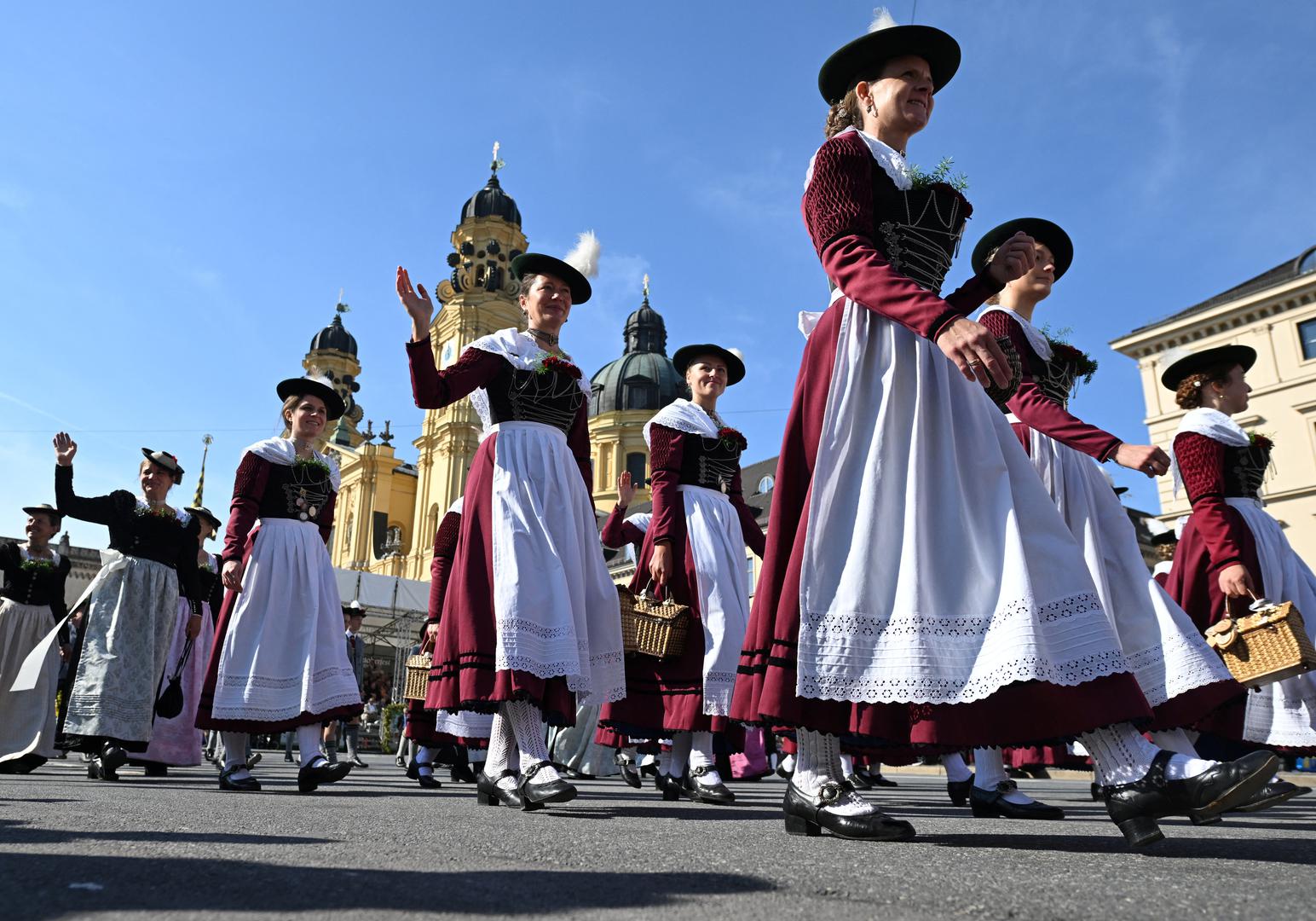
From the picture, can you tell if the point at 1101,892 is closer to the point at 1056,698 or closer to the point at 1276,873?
the point at 1276,873

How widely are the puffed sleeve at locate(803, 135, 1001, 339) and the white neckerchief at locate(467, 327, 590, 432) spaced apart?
1.81m

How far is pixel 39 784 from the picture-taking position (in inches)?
213

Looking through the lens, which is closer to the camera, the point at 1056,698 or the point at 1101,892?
the point at 1101,892

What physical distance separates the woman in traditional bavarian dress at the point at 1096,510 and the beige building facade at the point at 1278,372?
108 feet

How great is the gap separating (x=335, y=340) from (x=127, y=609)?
78.7m

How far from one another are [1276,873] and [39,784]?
5653mm

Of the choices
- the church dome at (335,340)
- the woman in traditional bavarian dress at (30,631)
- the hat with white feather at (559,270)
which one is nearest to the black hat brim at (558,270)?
the hat with white feather at (559,270)

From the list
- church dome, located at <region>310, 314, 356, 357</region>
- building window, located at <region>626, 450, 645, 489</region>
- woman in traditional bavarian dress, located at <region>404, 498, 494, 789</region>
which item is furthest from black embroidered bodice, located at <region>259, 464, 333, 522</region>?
church dome, located at <region>310, 314, 356, 357</region>

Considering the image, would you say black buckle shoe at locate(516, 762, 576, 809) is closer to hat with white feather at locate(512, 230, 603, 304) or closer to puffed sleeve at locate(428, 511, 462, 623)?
hat with white feather at locate(512, 230, 603, 304)

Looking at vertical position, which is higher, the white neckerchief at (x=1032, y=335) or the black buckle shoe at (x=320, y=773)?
the white neckerchief at (x=1032, y=335)

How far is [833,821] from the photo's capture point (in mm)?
2604

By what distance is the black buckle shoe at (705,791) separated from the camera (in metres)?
5.25

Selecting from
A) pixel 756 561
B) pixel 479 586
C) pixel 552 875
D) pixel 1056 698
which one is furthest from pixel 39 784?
pixel 756 561

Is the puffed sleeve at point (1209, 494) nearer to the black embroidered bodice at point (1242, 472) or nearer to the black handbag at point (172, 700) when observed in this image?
the black embroidered bodice at point (1242, 472)
